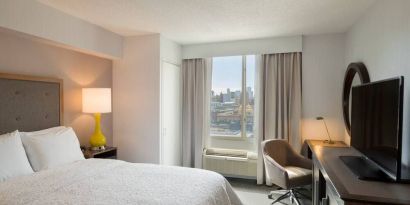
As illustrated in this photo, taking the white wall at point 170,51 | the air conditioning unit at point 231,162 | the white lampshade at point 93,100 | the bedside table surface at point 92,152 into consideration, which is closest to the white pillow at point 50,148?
the bedside table surface at point 92,152

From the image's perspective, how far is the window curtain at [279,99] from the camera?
3.65m

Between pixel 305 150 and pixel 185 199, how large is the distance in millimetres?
2369

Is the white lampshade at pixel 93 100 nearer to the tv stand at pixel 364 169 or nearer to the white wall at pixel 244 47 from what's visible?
the white wall at pixel 244 47

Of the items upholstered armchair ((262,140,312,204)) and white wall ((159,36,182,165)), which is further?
white wall ((159,36,182,165))

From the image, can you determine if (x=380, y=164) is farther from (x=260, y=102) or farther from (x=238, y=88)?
(x=238, y=88)

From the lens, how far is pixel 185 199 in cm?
171

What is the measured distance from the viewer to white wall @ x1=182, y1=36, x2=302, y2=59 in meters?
3.65

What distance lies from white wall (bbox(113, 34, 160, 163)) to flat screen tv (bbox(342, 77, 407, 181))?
247cm

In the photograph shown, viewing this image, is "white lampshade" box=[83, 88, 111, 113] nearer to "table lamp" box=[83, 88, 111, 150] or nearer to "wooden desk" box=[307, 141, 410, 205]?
"table lamp" box=[83, 88, 111, 150]

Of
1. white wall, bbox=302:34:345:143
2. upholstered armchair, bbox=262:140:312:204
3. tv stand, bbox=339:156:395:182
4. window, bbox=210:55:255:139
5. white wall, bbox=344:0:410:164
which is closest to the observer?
tv stand, bbox=339:156:395:182

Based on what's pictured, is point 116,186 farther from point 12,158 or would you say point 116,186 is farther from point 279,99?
point 279,99

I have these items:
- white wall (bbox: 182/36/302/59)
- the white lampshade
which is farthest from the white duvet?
white wall (bbox: 182/36/302/59)

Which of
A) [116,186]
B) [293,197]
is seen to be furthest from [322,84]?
[116,186]

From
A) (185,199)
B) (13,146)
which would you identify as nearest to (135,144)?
(13,146)
